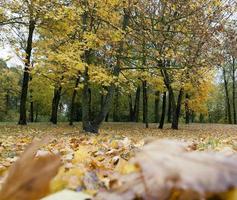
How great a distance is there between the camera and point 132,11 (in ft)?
65.3

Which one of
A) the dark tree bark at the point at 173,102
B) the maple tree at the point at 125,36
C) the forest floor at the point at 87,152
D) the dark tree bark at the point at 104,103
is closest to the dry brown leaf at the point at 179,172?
the forest floor at the point at 87,152

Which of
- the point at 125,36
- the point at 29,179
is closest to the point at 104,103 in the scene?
the point at 125,36

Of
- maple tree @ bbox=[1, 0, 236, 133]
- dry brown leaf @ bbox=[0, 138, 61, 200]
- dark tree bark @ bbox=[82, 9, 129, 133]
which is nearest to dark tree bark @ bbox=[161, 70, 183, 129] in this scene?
maple tree @ bbox=[1, 0, 236, 133]

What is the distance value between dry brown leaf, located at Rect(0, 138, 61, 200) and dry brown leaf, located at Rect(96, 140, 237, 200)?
0.14m

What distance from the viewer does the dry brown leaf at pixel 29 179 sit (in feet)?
2.08

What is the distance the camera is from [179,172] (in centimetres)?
57

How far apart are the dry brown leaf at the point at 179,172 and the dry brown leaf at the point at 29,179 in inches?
5.4

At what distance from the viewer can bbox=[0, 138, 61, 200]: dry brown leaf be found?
0.64 metres

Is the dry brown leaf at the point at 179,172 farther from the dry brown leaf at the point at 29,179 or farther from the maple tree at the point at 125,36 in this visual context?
the maple tree at the point at 125,36

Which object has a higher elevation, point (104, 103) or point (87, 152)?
point (104, 103)

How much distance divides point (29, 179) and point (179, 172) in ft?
0.72

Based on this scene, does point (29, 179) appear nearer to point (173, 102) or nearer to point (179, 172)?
point (179, 172)

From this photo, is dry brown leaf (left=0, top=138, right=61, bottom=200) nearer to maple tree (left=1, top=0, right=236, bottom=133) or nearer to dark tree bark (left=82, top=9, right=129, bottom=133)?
maple tree (left=1, top=0, right=236, bottom=133)

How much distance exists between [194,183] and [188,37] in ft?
63.2
